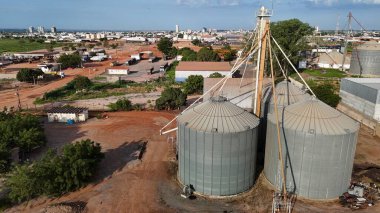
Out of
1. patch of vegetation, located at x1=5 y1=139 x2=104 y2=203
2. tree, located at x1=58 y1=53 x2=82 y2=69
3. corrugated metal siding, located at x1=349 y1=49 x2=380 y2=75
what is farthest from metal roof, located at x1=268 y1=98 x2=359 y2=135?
tree, located at x1=58 y1=53 x2=82 y2=69

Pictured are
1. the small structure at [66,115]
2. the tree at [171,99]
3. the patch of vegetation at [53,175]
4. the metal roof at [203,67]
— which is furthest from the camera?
the metal roof at [203,67]

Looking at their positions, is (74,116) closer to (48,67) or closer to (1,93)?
(1,93)

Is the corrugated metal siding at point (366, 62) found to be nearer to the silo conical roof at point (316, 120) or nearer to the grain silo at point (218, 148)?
the silo conical roof at point (316, 120)

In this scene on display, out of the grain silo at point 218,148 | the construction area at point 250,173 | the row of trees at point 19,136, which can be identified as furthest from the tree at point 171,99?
the grain silo at point 218,148

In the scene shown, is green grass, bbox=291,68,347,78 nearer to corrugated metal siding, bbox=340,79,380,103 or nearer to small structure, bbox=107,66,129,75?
corrugated metal siding, bbox=340,79,380,103

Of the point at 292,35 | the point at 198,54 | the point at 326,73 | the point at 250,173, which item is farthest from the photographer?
the point at 198,54

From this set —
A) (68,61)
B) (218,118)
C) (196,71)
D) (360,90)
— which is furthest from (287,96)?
(68,61)

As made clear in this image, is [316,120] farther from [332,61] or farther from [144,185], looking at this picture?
[332,61]
